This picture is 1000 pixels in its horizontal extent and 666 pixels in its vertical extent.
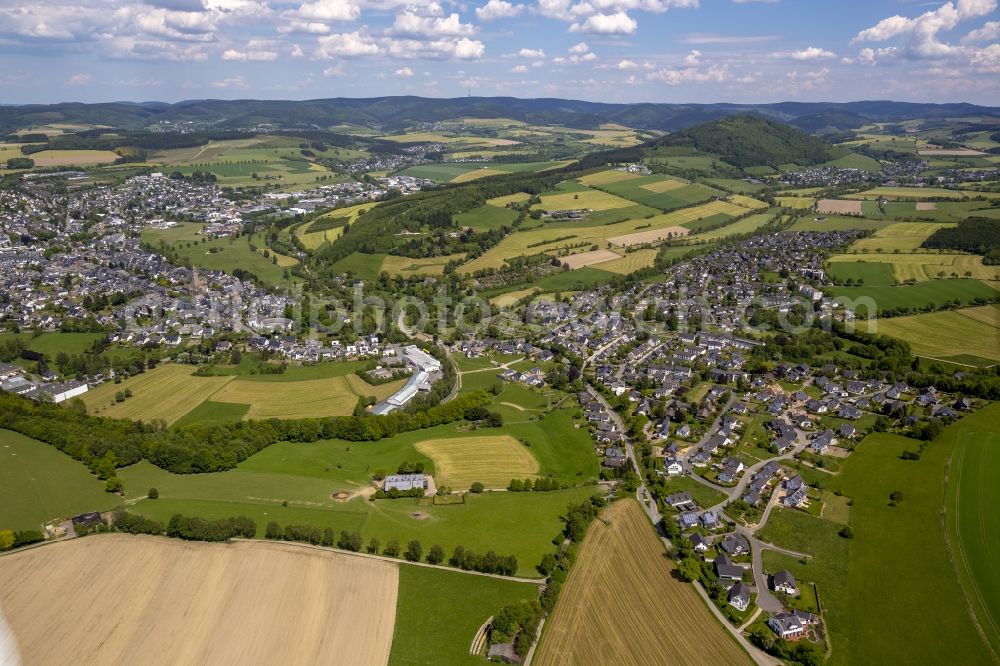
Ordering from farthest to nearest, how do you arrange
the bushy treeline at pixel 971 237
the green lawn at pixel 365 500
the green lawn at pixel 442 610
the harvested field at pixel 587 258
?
1. the harvested field at pixel 587 258
2. the bushy treeline at pixel 971 237
3. the green lawn at pixel 365 500
4. the green lawn at pixel 442 610

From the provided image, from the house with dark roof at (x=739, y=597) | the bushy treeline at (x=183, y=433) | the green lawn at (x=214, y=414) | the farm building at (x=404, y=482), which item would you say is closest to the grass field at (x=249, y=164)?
the green lawn at (x=214, y=414)

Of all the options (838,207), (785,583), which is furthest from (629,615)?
(838,207)

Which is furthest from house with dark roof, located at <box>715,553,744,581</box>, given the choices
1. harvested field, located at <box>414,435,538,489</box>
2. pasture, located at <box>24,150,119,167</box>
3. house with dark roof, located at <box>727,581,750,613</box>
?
pasture, located at <box>24,150,119,167</box>

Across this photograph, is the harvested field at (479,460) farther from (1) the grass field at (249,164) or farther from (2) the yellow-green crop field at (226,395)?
(1) the grass field at (249,164)

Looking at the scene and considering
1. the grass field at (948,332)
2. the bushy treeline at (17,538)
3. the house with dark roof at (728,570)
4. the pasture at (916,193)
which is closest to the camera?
the house with dark roof at (728,570)

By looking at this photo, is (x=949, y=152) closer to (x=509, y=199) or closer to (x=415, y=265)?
(x=509, y=199)

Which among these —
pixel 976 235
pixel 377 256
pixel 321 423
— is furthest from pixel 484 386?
pixel 976 235

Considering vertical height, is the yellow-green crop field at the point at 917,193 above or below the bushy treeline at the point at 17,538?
above
